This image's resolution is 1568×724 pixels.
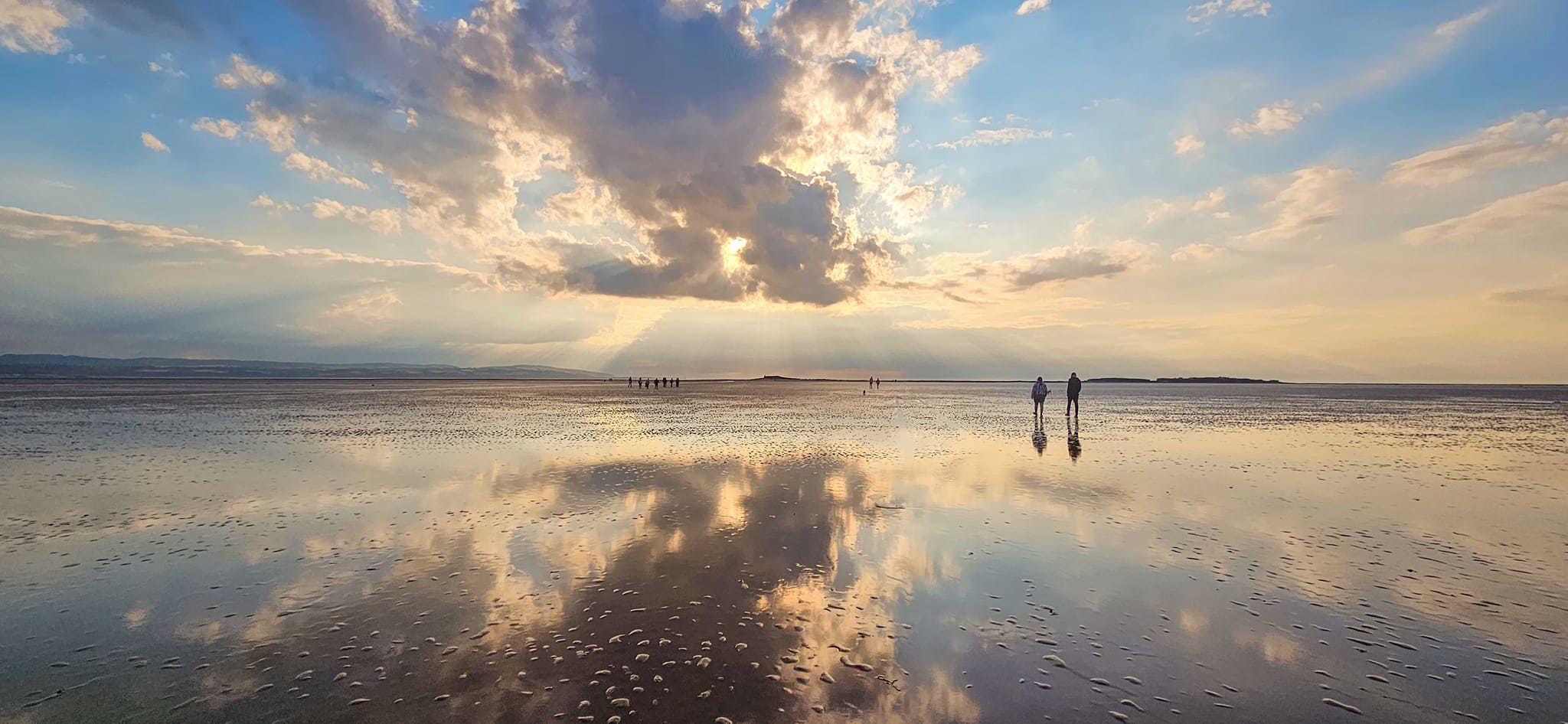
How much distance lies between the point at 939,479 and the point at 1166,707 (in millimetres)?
11850

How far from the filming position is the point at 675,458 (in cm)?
2184

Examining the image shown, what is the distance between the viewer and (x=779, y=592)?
8.69 m

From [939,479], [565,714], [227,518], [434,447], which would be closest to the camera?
[565,714]

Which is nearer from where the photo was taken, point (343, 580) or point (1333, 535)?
point (343, 580)

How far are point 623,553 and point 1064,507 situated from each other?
9.72m

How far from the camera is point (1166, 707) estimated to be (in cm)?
570

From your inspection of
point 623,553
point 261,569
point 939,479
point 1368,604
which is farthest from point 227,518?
point 1368,604

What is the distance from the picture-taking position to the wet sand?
5.89 metres

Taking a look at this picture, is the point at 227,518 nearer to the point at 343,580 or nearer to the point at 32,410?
the point at 343,580

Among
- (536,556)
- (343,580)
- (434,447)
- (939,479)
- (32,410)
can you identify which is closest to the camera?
(343,580)

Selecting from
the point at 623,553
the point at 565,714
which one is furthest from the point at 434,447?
the point at 565,714

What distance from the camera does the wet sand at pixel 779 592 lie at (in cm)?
589

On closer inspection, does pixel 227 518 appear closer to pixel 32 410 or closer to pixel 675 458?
pixel 675 458

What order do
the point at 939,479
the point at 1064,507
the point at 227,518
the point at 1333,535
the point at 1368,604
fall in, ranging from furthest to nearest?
the point at 939,479
the point at 1064,507
the point at 227,518
the point at 1333,535
the point at 1368,604
